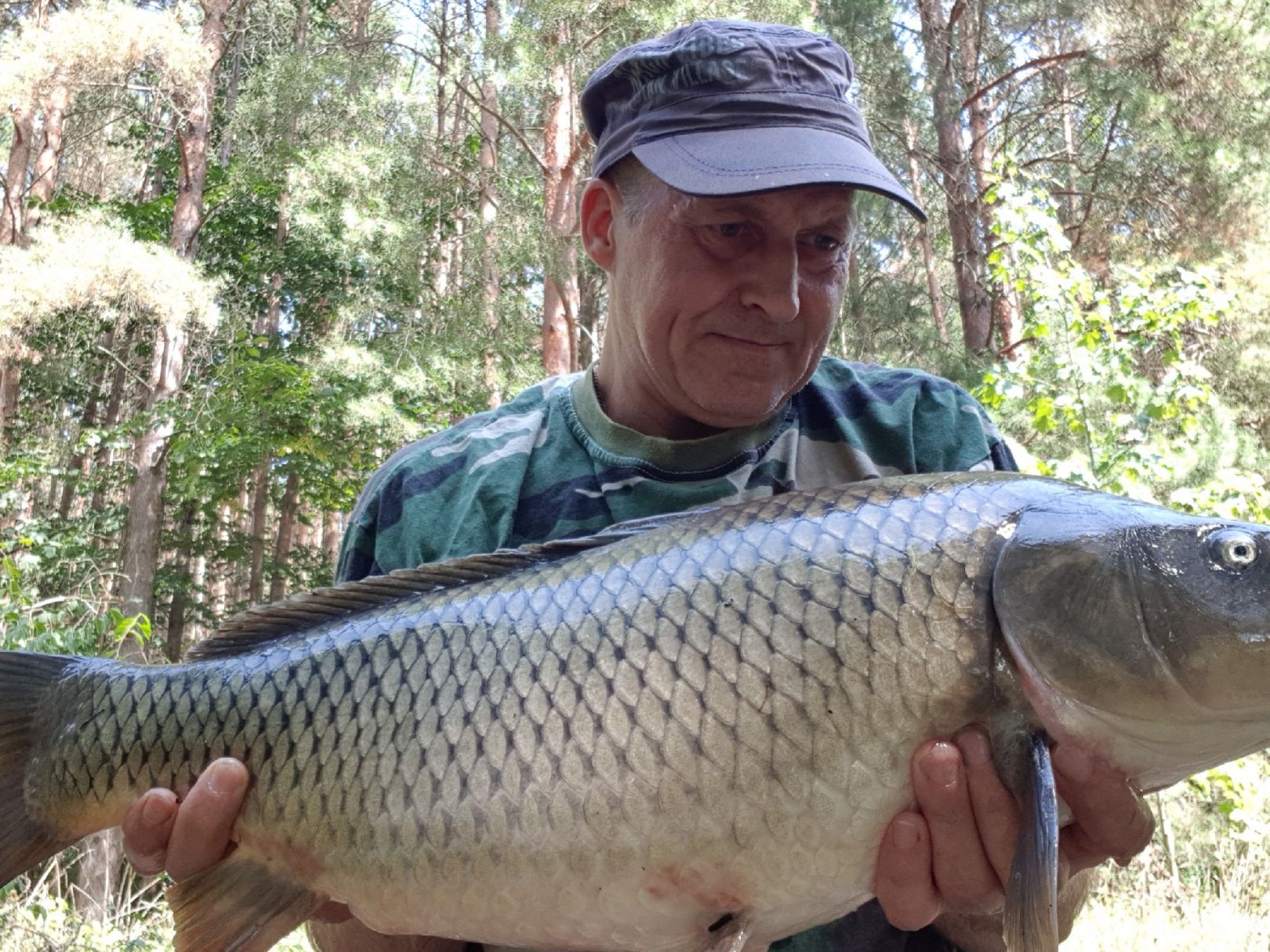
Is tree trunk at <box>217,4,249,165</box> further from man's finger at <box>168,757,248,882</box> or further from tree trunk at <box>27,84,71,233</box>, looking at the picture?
man's finger at <box>168,757,248,882</box>

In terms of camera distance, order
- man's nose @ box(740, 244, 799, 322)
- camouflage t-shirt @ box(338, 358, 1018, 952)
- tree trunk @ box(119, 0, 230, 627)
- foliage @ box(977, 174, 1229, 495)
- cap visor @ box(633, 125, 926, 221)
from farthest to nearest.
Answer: tree trunk @ box(119, 0, 230, 627) → foliage @ box(977, 174, 1229, 495) → camouflage t-shirt @ box(338, 358, 1018, 952) → man's nose @ box(740, 244, 799, 322) → cap visor @ box(633, 125, 926, 221)

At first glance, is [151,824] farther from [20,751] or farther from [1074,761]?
[1074,761]

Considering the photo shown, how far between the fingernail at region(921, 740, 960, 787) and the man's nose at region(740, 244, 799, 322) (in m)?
0.88

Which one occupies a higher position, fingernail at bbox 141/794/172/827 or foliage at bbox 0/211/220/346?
foliage at bbox 0/211/220/346

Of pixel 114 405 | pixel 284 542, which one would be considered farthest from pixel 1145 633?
pixel 114 405

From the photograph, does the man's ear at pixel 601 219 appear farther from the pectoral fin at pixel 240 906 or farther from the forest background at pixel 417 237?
the forest background at pixel 417 237

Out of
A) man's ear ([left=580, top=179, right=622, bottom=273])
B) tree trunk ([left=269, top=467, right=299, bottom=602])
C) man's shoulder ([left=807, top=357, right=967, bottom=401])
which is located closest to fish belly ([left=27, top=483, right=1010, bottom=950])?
man's shoulder ([left=807, top=357, right=967, bottom=401])

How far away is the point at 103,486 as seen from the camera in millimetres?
15906

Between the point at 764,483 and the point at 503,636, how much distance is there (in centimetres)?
70

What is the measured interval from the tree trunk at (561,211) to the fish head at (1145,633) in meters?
9.83

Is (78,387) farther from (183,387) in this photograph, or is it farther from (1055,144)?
(1055,144)

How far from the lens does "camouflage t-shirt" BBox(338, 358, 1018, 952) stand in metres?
2.25

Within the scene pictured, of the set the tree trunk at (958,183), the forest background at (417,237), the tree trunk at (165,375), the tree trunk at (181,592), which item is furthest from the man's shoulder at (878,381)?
the tree trunk at (181,592)

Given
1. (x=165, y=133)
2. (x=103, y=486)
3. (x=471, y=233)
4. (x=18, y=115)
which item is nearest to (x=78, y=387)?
(x=103, y=486)
